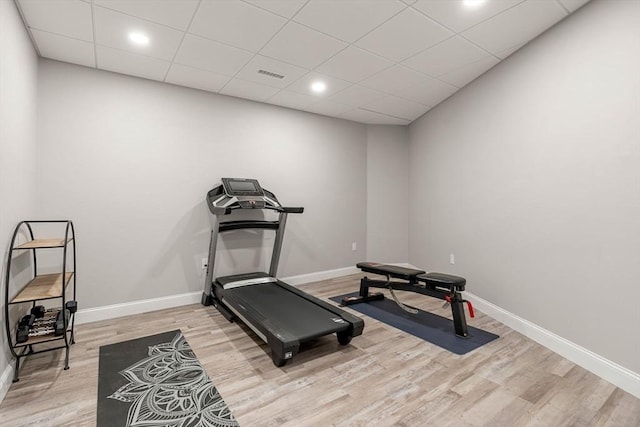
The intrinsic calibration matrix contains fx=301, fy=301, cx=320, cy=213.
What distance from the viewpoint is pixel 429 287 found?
318cm

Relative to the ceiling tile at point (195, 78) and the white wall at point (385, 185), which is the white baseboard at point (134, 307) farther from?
the white wall at point (385, 185)

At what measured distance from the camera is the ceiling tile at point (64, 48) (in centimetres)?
264

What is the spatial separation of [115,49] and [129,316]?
2.75 metres

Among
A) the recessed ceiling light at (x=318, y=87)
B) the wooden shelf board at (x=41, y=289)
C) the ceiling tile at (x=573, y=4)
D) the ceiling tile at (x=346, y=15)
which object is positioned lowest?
the wooden shelf board at (x=41, y=289)

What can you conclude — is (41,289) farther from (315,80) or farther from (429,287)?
(429,287)

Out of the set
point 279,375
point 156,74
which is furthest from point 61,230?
point 279,375

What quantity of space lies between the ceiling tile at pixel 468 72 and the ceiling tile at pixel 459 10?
825 mm

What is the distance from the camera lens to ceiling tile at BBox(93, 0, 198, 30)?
223 centimetres

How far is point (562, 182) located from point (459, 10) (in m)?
1.69

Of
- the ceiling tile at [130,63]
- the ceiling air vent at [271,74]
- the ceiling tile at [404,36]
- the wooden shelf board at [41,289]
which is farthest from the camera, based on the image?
the ceiling air vent at [271,74]

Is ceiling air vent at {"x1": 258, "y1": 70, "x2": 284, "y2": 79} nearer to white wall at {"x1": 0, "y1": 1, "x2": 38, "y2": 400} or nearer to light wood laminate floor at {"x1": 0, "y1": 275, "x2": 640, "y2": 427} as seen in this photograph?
white wall at {"x1": 0, "y1": 1, "x2": 38, "y2": 400}

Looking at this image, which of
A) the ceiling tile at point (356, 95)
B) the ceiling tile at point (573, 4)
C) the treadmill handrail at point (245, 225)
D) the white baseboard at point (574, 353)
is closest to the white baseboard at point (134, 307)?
the treadmill handrail at point (245, 225)

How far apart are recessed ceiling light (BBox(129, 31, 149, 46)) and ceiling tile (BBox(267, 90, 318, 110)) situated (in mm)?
1603

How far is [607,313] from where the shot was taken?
7.38 ft
